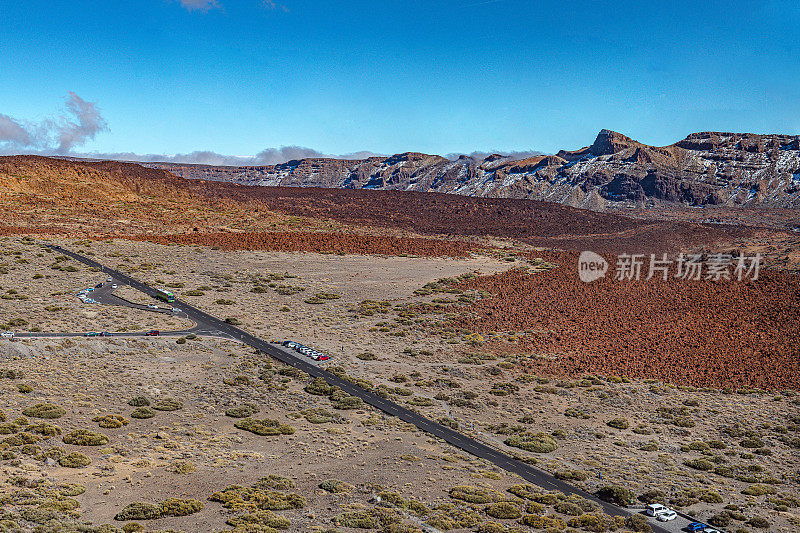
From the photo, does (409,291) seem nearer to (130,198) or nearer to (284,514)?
(284,514)

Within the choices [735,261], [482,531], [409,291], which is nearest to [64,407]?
[482,531]

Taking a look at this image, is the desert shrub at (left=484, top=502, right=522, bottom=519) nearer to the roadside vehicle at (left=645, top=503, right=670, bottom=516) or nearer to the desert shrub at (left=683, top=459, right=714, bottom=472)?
the roadside vehicle at (left=645, top=503, right=670, bottom=516)

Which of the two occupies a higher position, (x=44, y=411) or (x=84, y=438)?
(x=44, y=411)

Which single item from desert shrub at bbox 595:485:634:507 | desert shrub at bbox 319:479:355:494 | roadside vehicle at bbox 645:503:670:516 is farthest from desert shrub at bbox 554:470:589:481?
desert shrub at bbox 319:479:355:494

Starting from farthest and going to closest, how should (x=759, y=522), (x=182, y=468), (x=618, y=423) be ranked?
(x=618, y=423), (x=182, y=468), (x=759, y=522)

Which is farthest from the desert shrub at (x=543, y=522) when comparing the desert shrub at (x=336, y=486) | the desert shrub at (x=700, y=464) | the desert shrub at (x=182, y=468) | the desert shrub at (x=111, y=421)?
the desert shrub at (x=111, y=421)

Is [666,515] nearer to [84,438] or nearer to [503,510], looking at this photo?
[503,510]

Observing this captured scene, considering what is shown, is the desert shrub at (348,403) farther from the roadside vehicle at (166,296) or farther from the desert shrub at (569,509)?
the roadside vehicle at (166,296)

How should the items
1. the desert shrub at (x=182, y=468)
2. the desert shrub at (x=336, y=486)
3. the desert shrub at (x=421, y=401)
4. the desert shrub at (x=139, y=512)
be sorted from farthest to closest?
the desert shrub at (x=421, y=401) < the desert shrub at (x=182, y=468) < the desert shrub at (x=336, y=486) < the desert shrub at (x=139, y=512)

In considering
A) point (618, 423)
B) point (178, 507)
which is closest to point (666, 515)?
point (618, 423)
